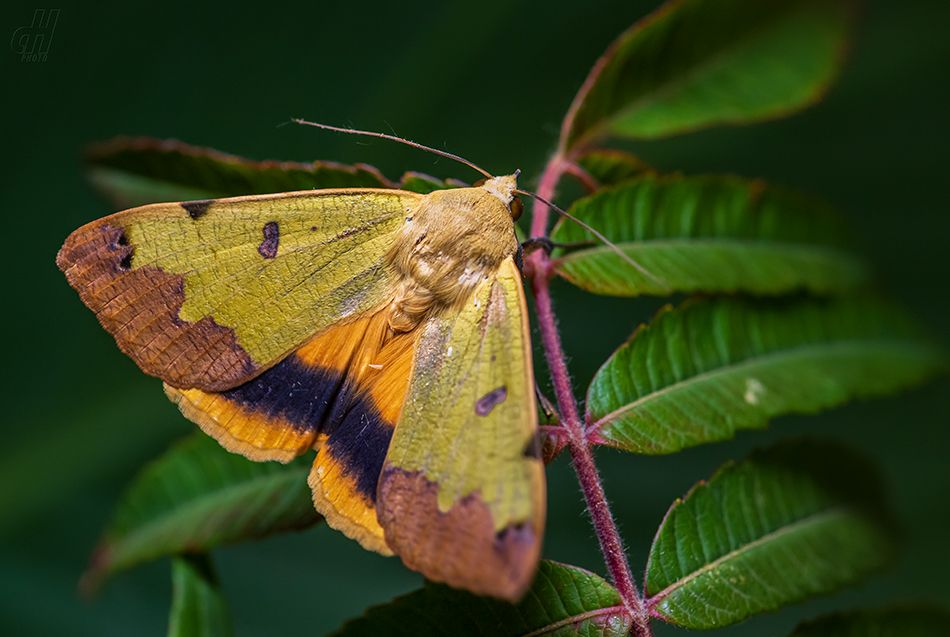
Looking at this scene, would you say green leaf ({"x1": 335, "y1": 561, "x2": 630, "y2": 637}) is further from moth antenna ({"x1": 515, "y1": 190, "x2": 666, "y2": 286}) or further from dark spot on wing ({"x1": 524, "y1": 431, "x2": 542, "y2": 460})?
moth antenna ({"x1": 515, "y1": 190, "x2": 666, "y2": 286})

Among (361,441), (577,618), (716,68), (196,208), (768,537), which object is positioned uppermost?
(196,208)

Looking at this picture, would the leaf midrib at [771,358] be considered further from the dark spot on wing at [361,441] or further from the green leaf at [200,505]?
the green leaf at [200,505]

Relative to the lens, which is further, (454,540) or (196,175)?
(196,175)

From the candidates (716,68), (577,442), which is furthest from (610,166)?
(577,442)

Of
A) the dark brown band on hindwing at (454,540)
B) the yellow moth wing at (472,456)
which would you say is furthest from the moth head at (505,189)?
the dark brown band on hindwing at (454,540)

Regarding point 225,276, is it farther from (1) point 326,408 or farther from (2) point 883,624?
(2) point 883,624

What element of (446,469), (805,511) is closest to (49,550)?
(446,469)
